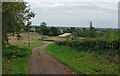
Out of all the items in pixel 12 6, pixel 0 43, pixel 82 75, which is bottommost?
pixel 82 75

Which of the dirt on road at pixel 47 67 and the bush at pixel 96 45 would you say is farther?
the bush at pixel 96 45

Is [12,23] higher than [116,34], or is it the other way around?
[12,23]

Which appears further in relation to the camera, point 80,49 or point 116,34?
point 80,49

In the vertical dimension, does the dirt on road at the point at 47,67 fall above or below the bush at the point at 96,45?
below

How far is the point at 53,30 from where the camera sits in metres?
78.1

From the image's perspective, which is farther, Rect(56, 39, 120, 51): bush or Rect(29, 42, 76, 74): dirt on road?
Rect(56, 39, 120, 51): bush

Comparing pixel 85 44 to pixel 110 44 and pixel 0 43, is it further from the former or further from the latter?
pixel 0 43

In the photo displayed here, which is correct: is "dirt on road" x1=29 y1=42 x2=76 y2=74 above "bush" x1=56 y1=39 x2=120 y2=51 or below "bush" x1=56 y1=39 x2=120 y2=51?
below

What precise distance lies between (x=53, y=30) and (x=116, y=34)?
2452 inches

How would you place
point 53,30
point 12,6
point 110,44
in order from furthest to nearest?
1. point 53,30
2. point 110,44
3. point 12,6

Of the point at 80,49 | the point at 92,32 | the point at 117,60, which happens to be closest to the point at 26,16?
the point at 80,49

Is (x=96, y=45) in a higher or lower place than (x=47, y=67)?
higher

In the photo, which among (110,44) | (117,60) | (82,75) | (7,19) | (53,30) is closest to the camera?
(82,75)

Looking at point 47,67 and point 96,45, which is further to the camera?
point 96,45
